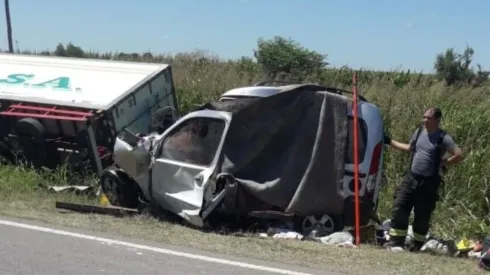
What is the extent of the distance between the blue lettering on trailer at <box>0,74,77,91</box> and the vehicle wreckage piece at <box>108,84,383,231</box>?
4.35 meters

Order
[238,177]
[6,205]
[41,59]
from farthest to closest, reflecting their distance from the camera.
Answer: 1. [41,59]
2. [6,205]
3. [238,177]

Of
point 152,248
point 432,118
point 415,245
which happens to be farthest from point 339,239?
point 152,248

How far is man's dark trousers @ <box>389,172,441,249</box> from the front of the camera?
859 cm

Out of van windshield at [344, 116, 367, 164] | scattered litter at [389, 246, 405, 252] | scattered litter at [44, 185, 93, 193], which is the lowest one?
scattered litter at [44, 185, 93, 193]

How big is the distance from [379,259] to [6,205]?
5.29m

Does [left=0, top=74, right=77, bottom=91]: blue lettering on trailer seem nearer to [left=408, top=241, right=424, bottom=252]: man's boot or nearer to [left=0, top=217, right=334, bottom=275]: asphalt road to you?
[left=0, top=217, right=334, bottom=275]: asphalt road

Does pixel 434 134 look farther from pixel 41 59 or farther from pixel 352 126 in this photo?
pixel 41 59

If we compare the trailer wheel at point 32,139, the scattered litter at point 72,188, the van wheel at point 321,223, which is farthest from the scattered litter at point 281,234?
the trailer wheel at point 32,139

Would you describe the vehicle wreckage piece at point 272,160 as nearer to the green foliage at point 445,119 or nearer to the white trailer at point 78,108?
the green foliage at point 445,119

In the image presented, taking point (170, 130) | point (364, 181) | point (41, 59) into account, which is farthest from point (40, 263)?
point (41, 59)

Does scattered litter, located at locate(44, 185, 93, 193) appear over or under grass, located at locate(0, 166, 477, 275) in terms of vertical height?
under

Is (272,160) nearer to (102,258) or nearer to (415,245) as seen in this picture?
(415,245)

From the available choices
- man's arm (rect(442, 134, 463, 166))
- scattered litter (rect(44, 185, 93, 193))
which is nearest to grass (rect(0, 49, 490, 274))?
scattered litter (rect(44, 185, 93, 193))

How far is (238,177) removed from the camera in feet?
30.2
